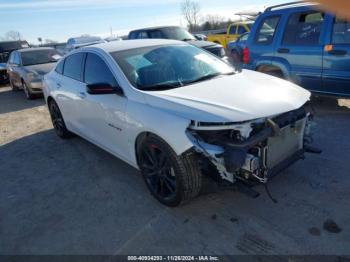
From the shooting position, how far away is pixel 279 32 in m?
6.09

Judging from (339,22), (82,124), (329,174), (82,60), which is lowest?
(329,174)

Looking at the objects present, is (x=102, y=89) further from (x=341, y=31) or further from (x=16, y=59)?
(x=16, y=59)

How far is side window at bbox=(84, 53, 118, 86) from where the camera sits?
387 cm

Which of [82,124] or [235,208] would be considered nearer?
[235,208]

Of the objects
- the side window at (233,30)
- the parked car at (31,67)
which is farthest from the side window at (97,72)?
the side window at (233,30)

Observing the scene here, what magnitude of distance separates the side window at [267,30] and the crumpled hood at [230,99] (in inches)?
114

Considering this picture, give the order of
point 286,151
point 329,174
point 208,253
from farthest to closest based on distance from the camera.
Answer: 1. point 329,174
2. point 286,151
3. point 208,253

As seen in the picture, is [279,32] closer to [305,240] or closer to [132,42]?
[132,42]

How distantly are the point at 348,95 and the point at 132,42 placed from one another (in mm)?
3624

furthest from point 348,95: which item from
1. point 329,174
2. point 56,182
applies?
point 56,182

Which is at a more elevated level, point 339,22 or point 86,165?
point 339,22

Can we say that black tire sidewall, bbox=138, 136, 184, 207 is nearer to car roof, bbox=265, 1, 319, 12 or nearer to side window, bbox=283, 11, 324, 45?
side window, bbox=283, 11, 324, 45

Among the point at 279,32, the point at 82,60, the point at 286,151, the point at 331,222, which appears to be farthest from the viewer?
the point at 279,32

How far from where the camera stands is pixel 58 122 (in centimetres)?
586
